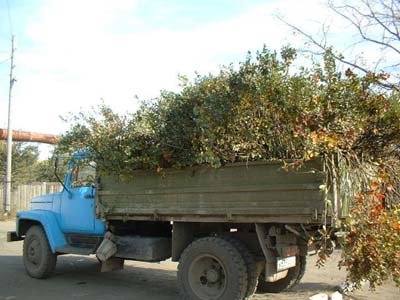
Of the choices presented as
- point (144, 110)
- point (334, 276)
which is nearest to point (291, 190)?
point (144, 110)

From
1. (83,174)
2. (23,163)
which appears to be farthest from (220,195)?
(23,163)

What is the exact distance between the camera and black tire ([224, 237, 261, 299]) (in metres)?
6.34

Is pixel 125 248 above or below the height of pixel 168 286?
above

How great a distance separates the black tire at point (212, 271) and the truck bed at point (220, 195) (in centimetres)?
37

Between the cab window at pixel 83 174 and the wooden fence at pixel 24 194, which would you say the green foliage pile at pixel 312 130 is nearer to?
the cab window at pixel 83 174

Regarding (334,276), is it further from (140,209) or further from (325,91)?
(325,91)

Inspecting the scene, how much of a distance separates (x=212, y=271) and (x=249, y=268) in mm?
556

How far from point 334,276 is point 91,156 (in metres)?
4.94

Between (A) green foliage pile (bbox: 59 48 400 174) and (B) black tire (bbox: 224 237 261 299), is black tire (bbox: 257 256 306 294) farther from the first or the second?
(A) green foliage pile (bbox: 59 48 400 174)

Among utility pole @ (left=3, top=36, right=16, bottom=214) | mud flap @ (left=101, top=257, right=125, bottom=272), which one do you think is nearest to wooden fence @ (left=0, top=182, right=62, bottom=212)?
utility pole @ (left=3, top=36, right=16, bottom=214)

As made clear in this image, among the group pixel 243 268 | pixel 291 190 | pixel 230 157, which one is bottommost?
pixel 243 268

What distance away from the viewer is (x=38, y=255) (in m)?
8.96

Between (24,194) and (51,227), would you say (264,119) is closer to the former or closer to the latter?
(51,227)

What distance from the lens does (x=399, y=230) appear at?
548cm
